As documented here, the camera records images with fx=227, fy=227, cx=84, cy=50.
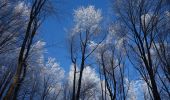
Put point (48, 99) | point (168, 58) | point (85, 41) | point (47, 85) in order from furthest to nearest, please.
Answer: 1. point (48, 99)
2. point (47, 85)
3. point (85, 41)
4. point (168, 58)

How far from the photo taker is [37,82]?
1047 inches

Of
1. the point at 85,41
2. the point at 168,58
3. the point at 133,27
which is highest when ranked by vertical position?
the point at 85,41

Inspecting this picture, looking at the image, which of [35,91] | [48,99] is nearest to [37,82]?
[35,91]

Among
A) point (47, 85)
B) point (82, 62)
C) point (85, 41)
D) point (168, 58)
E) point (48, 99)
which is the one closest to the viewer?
point (168, 58)

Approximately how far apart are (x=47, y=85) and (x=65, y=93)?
6.32 meters

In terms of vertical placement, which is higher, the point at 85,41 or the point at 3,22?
the point at 85,41

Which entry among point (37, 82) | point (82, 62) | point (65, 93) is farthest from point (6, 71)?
point (65, 93)

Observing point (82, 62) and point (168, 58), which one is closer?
point (168, 58)

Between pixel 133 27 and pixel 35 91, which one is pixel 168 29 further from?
pixel 35 91

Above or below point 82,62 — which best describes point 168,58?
below

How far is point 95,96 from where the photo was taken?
105 ft

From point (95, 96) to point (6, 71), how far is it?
16.1 m

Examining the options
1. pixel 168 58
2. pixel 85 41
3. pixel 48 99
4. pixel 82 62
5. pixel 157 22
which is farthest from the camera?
pixel 48 99

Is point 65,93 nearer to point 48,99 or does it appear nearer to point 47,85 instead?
point 48,99
